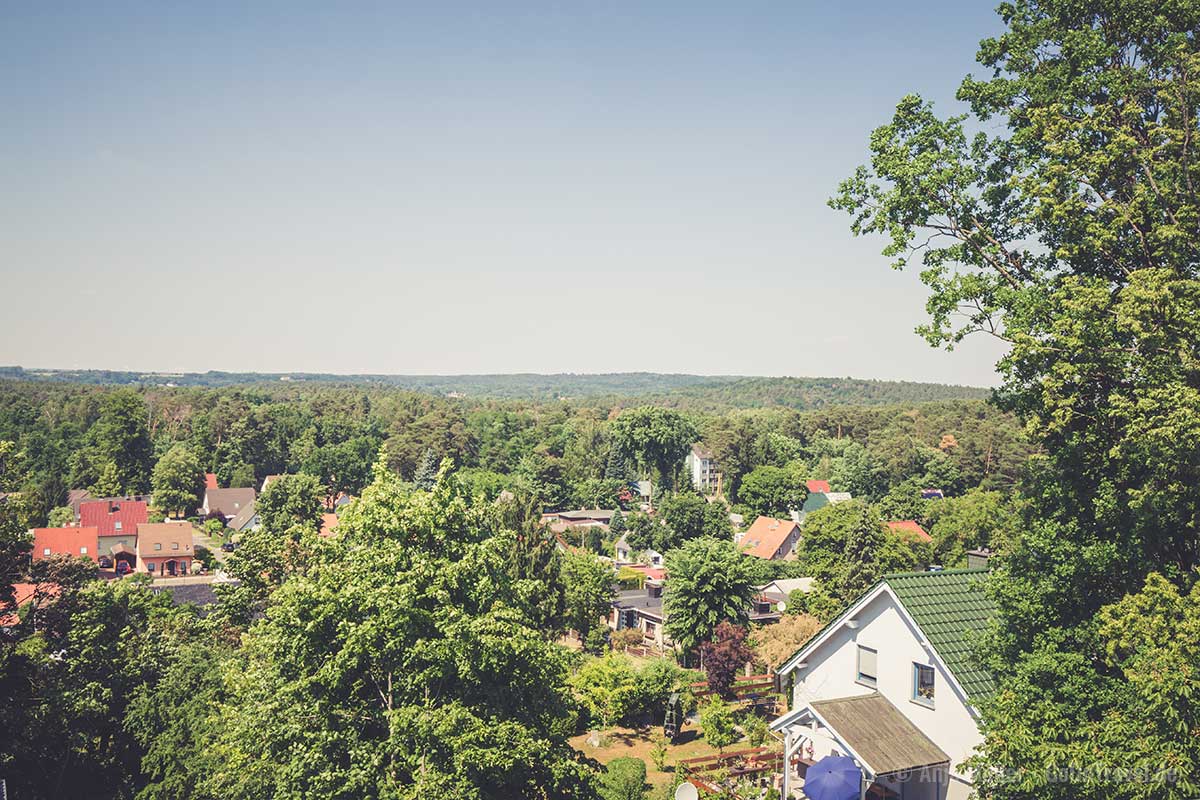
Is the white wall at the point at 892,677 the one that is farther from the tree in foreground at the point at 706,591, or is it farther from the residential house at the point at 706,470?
the residential house at the point at 706,470

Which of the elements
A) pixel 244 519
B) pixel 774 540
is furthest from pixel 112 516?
pixel 774 540

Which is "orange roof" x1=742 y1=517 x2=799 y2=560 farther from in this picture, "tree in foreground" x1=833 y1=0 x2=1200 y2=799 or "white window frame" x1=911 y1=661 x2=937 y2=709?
"tree in foreground" x1=833 y1=0 x2=1200 y2=799

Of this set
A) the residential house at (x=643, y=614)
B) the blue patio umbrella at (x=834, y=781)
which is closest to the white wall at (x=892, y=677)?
the blue patio umbrella at (x=834, y=781)

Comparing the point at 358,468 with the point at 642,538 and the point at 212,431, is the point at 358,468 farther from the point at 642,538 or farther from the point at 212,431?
the point at 642,538

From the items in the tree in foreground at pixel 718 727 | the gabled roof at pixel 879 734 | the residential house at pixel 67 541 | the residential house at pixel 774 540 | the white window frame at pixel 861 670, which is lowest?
the residential house at pixel 67 541

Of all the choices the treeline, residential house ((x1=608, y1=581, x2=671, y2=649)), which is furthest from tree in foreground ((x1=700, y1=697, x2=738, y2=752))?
the treeline

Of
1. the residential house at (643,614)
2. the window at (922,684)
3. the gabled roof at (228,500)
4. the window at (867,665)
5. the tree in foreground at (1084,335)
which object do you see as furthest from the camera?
the gabled roof at (228,500)

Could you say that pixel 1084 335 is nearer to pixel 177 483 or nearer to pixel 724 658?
pixel 724 658
